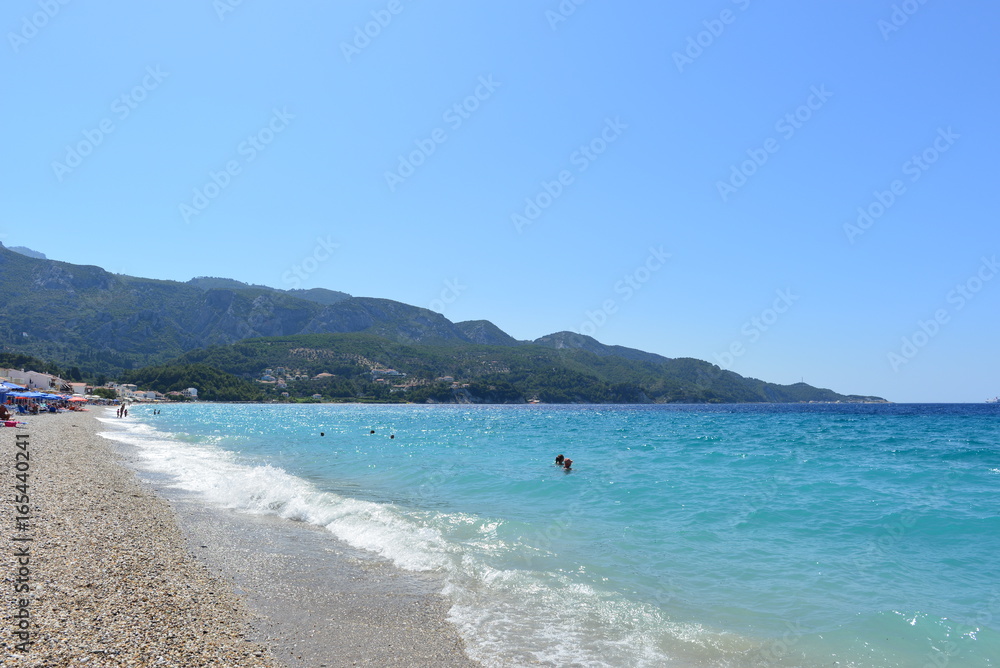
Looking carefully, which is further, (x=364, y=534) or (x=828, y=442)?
(x=828, y=442)

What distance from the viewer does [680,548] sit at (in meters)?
12.6

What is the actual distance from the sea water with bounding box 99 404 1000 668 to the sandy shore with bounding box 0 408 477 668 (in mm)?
924

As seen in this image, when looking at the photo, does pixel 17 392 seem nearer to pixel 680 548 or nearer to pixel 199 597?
pixel 199 597

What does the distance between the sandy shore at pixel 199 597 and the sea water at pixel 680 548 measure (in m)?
0.92

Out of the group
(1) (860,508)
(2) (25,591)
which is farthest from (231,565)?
(1) (860,508)

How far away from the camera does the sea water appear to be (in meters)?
7.89

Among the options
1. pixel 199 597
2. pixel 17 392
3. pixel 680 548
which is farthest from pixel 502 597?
pixel 17 392

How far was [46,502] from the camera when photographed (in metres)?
13.9

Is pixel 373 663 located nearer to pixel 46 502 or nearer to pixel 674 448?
pixel 46 502

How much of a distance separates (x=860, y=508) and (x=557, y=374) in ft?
588

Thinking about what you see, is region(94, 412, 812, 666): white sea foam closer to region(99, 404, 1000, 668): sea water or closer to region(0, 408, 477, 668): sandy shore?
region(99, 404, 1000, 668): sea water

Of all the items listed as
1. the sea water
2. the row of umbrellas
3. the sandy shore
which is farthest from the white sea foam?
→ the row of umbrellas

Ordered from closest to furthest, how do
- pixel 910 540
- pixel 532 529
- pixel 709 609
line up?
pixel 709 609
pixel 910 540
pixel 532 529

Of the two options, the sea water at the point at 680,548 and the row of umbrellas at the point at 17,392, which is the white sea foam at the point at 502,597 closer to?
the sea water at the point at 680,548
